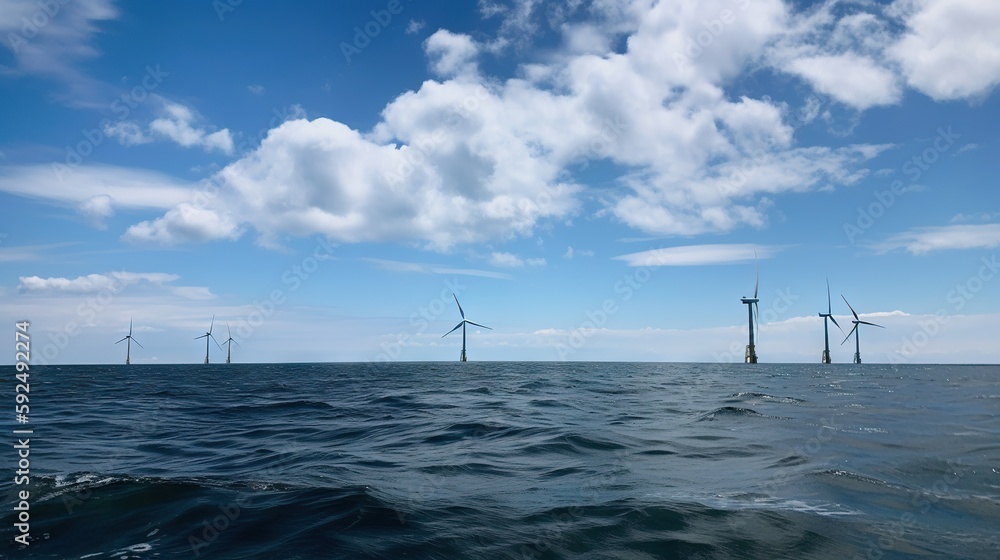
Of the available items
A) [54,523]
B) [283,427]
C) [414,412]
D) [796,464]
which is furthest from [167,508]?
[414,412]

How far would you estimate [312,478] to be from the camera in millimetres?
14922

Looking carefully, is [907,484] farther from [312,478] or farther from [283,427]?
[283,427]

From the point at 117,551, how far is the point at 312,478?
5.51m

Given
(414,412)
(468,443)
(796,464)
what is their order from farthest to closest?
(414,412), (468,443), (796,464)

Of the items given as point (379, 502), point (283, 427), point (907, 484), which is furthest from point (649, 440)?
point (283, 427)

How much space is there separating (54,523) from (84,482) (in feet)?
11.1

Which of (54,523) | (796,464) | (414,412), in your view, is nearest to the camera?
(54,523)

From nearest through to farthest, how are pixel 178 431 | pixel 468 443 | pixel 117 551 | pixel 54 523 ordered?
pixel 117 551 < pixel 54 523 < pixel 468 443 < pixel 178 431

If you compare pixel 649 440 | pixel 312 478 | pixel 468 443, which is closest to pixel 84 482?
pixel 312 478

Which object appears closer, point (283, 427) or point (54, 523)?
point (54, 523)

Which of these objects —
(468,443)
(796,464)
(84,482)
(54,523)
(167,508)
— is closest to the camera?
(54,523)

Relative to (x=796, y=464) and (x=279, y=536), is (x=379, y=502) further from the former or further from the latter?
(x=796, y=464)

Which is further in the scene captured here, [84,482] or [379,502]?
[84,482]

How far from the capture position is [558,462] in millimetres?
17375
